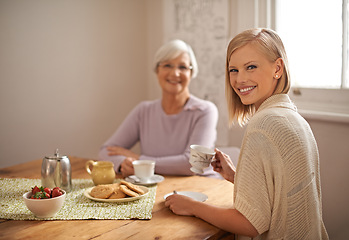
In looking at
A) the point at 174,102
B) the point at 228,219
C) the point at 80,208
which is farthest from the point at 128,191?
the point at 174,102

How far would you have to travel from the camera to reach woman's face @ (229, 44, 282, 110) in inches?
46.3

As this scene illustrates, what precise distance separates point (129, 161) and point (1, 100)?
1.21 meters

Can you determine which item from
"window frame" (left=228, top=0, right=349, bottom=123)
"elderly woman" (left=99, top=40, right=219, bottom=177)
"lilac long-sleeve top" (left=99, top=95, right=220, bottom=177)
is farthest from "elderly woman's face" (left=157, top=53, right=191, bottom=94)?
"window frame" (left=228, top=0, right=349, bottom=123)

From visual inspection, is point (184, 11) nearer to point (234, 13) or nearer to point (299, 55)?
point (234, 13)

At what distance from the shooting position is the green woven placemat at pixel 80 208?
123 centimetres

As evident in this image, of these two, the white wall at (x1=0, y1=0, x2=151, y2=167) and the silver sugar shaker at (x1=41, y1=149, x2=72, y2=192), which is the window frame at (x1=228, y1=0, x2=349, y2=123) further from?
the silver sugar shaker at (x1=41, y1=149, x2=72, y2=192)

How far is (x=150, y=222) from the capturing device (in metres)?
1.20

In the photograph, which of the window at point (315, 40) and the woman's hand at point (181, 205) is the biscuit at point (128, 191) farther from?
the window at point (315, 40)

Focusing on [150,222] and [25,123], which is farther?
[25,123]

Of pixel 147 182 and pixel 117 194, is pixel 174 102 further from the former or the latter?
pixel 117 194

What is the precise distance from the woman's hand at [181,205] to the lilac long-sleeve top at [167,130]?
26.5 inches

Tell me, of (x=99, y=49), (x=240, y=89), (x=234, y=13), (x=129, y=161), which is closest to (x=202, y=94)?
(x=234, y=13)

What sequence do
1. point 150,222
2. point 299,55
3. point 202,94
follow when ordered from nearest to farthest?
point 150,222
point 299,55
point 202,94

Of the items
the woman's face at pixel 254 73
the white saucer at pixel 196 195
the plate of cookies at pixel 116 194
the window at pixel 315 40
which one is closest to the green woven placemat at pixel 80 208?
the plate of cookies at pixel 116 194
